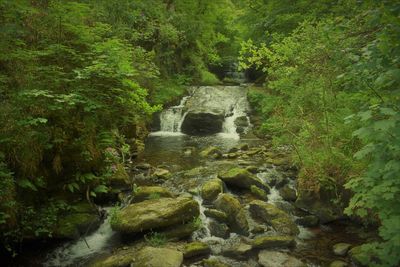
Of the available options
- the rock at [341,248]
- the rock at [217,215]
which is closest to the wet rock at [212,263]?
the rock at [217,215]

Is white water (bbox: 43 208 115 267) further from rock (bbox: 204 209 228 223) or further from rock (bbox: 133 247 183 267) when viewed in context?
rock (bbox: 204 209 228 223)

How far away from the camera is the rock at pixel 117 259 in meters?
5.50

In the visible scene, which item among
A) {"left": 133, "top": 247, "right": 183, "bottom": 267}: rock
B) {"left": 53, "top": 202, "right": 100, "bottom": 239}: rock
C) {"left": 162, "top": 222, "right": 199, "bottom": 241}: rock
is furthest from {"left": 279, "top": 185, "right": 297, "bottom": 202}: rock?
{"left": 53, "top": 202, "right": 100, "bottom": 239}: rock

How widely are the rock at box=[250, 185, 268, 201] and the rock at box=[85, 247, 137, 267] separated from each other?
3.50 m

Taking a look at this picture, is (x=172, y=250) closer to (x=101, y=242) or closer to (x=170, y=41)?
(x=101, y=242)

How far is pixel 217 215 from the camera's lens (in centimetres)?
707

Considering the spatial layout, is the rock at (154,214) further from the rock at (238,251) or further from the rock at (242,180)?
the rock at (242,180)

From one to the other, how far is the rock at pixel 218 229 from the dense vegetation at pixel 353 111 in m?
2.31

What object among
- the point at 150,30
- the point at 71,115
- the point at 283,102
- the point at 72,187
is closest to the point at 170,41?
the point at 150,30

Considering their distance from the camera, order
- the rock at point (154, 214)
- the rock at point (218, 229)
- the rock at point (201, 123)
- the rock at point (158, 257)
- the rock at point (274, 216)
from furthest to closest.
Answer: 1. the rock at point (201, 123)
2. the rock at point (274, 216)
3. the rock at point (218, 229)
4. the rock at point (154, 214)
5. the rock at point (158, 257)

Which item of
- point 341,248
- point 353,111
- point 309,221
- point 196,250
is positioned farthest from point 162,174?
point 353,111

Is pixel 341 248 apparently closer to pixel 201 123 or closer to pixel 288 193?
pixel 288 193

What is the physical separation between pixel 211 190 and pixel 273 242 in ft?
7.17

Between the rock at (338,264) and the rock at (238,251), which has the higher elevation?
the rock at (338,264)
